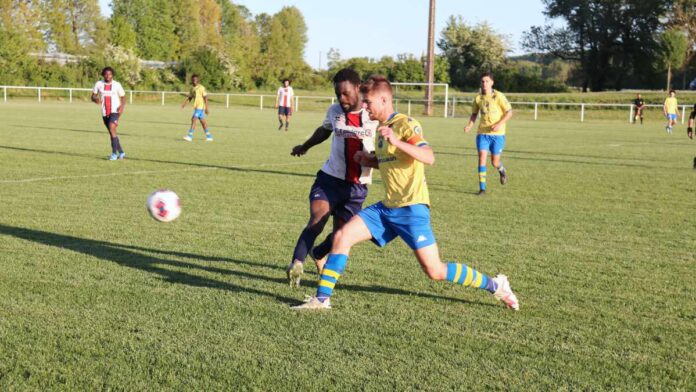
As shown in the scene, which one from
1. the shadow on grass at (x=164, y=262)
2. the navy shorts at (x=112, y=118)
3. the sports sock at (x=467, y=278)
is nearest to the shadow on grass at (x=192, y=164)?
the navy shorts at (x=112, y=118)

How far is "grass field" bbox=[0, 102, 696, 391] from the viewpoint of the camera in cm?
433

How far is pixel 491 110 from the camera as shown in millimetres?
12828

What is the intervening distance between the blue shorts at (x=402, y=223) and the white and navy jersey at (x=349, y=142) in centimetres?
70

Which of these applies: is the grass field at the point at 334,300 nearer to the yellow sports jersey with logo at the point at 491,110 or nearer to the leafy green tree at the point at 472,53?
the yellow sports jersey with logo at the point at 491,110

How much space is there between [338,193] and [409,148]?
49.3 inches

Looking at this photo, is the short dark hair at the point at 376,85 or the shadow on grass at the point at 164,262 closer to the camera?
the short dark hair at the point at 376,85

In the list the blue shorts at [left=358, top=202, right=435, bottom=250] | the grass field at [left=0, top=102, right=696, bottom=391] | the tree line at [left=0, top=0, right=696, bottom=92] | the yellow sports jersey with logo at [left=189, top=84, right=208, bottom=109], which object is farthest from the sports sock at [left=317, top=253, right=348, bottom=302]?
the tree line at [left=0, top=0, right=696, bottom=92]

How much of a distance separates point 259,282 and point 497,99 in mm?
7466

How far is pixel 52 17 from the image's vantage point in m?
82.8

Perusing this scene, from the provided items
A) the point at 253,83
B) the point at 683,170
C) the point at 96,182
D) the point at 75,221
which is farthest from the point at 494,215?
the point at 253,83

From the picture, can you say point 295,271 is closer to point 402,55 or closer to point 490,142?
point 490,142

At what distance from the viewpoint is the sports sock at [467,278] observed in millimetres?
5578

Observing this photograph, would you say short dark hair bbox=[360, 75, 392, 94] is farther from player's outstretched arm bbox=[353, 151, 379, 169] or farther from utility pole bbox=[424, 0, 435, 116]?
utility pole bbox=[424, 0, 435, 116]

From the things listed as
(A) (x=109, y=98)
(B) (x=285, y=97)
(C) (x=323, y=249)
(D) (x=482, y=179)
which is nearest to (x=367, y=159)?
(C) (x=323, y=249)
